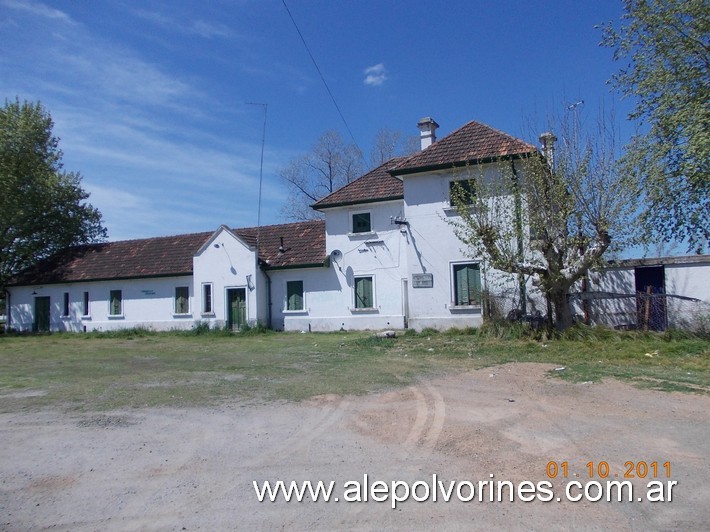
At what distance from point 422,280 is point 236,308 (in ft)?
31.3

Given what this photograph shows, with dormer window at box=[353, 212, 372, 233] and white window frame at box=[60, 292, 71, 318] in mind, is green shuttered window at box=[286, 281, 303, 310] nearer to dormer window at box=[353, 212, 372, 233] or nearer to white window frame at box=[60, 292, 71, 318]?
dormer window at box=[353, 212, 372, 233]

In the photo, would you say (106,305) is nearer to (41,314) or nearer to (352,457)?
(41,314)

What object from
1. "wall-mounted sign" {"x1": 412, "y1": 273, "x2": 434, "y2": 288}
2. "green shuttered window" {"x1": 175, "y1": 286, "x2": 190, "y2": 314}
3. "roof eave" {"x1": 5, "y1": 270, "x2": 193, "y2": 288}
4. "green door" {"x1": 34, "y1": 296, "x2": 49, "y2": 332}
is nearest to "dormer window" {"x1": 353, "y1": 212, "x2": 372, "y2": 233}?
"wall-mounted sign" {"x1": 412, "y1": 273, "x2": 434, "y2": 288}

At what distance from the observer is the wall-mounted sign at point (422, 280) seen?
2058 cm

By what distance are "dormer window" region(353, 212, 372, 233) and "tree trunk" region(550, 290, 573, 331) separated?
391 inches

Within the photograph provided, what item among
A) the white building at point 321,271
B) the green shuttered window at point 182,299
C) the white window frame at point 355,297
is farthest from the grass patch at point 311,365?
the green shuttered window at point 182,299

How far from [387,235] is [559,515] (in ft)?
63.5

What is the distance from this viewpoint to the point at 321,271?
24.8 meters

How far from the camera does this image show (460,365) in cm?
1235

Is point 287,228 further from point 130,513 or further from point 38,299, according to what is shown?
point 130,513

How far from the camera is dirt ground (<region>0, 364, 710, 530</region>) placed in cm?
440

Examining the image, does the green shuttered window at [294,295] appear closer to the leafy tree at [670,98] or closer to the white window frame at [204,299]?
the white window frame at [204,299]

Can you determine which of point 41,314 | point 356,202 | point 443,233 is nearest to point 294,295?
point 356,202

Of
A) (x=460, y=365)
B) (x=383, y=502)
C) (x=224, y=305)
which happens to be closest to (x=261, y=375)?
(x=460, y=365)
